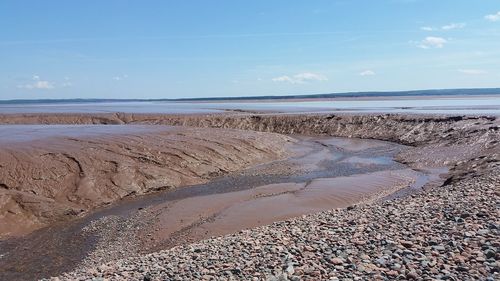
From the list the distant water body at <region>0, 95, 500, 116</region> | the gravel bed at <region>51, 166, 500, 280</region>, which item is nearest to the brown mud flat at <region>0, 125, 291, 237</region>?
the gravel bed at <region>51, 166, 500, 280</region>

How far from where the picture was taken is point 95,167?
21406 mm

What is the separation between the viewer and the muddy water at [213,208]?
43.8ft

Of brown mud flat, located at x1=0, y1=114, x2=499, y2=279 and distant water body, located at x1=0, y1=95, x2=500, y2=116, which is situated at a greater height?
distant water body, located at x1=0, y1=95, x2=500, y2=116

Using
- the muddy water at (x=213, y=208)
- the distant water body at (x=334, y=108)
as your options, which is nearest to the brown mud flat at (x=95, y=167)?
the muddy water at (x=213, y=208)

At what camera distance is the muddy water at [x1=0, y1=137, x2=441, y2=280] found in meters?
13.3

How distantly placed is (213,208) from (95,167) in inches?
282

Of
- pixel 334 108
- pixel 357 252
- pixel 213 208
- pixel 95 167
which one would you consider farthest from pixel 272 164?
pixel 334 108

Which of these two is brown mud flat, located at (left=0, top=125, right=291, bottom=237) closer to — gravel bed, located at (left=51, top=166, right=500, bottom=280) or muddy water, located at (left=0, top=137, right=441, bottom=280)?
muddy water, located at (left=0, top=137, right=441, bottom=280)

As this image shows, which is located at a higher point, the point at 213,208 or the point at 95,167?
the point at 95,167

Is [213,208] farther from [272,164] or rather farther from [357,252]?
[272,164]

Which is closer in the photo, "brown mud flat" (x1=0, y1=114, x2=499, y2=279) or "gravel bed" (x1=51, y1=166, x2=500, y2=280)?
"gravel bed" (x1=51, y1=166, x2=500, y2=280)

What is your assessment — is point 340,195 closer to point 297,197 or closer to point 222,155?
point 297,197

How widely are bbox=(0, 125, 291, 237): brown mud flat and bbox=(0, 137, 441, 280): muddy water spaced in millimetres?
896

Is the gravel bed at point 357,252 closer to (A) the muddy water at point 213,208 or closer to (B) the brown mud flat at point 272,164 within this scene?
(A) the muddy water at point 213,208
